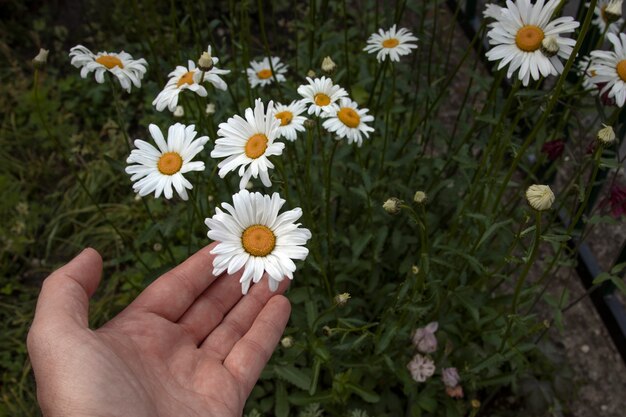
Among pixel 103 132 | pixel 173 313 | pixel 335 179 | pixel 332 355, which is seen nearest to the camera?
pixel 173 313

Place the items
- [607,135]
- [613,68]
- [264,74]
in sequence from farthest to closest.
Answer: [264,74]
[613,68]
[607,135]

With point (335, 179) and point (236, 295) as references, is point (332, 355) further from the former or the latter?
point (335, 179)

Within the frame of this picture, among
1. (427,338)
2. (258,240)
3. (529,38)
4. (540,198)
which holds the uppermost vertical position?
(529,38)

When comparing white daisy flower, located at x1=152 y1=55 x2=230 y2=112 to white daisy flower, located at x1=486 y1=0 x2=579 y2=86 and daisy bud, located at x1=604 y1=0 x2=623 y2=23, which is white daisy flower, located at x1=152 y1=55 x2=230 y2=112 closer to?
white daisy flower, located at x1=486 y1=0 x2=579 y2=86

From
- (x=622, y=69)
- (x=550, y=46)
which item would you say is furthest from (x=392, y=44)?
(x=622, y=69)

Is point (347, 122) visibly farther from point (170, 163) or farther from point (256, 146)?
point (170, 163)

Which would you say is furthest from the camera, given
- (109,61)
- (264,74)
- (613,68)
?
(264,74)

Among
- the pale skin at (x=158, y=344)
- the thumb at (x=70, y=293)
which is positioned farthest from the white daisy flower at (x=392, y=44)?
the thumb at (x=70, y=293)

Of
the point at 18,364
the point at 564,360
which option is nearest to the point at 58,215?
the point at 18,364
